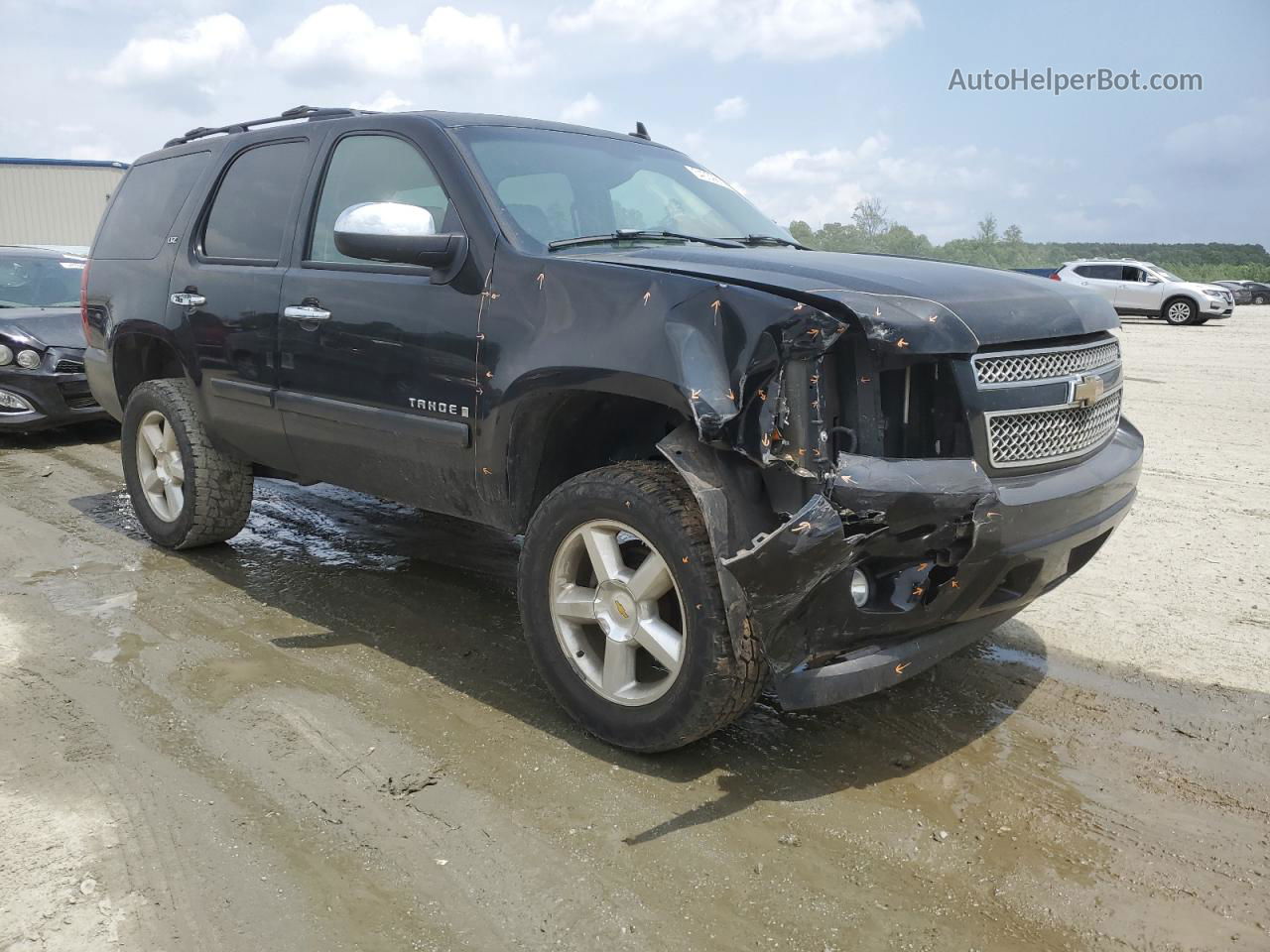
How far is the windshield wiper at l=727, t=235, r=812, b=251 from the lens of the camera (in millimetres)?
3893

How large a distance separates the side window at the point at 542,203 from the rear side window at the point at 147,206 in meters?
2.13

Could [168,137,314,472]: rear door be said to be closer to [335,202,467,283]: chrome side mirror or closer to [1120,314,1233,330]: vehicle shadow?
[335,202,467,283]: chrome side mirror

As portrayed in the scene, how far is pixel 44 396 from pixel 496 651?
5.83m

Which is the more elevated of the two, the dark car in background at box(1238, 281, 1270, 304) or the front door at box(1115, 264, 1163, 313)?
the front door at box(1115, 264, 1163, 313)

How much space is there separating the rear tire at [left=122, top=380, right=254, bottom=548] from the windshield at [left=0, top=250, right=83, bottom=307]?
184 inches

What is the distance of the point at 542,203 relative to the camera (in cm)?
359

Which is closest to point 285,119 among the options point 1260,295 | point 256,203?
point 256,203

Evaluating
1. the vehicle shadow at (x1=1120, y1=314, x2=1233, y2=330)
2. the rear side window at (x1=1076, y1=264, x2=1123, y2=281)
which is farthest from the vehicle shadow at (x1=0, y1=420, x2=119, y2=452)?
the rear side window at (x1=1076, y1=264, x2=1123, y2=281)

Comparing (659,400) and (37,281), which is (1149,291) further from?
(659,400)

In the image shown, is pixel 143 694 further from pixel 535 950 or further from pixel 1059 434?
pixel 1059 434

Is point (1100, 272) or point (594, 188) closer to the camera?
point (594, 188)

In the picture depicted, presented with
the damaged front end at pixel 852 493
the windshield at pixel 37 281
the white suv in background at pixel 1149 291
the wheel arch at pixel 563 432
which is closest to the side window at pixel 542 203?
the wheel arch at pixel 563 432

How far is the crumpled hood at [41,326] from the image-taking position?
26.2 feet

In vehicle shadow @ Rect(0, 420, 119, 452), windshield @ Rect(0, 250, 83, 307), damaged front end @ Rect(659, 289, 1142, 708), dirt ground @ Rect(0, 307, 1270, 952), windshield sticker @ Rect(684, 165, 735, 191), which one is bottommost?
dirt ground @ Rect(0, 307, 1270, 952)
